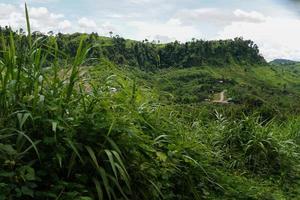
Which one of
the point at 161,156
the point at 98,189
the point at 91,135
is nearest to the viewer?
the point at 98,189

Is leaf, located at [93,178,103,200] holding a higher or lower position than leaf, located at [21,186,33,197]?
lower

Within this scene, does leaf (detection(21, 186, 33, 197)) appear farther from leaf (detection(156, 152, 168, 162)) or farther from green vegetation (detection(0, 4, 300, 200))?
leaf (detection(156, 152, 168, 162))

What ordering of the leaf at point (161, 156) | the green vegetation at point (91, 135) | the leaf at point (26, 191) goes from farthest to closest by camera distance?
the leaf at point (161, 156) < the green vegetation at point (91, 135) < the leaf at point (26, 191)

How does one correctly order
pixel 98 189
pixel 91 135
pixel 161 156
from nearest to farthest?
pixel 98 189 < pixel 91 135 < pixel 161 156

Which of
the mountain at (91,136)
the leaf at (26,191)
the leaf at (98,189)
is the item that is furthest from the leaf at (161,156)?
the leaf at (26,191)

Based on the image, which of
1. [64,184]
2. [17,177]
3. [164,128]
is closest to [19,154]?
[17,177]

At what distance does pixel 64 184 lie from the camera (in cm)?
267

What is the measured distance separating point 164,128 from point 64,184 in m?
1.43

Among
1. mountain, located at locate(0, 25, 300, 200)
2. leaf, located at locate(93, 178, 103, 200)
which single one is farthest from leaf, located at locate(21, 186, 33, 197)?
leaf, located at locate(93, 178, 103, 200)

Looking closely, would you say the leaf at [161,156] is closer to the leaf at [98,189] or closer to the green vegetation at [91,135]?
the green vegetation at [91,135]

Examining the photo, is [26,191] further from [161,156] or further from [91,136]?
[161,156]

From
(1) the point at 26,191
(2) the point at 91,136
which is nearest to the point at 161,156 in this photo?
(2) the point at 91,136

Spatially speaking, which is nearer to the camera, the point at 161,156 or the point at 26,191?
the point at 26,191

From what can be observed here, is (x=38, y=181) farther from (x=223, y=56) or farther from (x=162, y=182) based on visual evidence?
(x=223, y=56)
